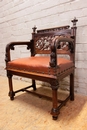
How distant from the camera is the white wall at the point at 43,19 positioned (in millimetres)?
1171

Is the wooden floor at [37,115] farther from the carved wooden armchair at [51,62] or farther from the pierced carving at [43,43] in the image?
the pierced carving at [43,43]

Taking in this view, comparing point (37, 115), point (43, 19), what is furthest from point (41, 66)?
point (43, 19)

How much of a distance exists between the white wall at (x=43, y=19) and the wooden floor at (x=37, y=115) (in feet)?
1.19

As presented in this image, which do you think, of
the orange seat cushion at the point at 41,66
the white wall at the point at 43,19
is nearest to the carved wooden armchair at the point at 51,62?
the orange seat cushion at the point at 41,66

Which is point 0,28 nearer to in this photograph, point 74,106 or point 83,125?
point 74,106

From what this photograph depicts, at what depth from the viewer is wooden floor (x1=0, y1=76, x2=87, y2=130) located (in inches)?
31.2

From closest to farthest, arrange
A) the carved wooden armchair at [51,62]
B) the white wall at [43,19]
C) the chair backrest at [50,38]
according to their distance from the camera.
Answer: the carved wooden armchair at [51,62], the chair backrest at [50,38], the white wall at [43,19]

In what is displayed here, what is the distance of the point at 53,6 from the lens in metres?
1.32

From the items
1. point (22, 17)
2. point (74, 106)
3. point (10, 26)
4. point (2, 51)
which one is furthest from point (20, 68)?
point (2, 51)

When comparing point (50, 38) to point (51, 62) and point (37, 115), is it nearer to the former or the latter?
point (51, 62)

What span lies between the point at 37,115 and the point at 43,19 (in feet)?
3.70

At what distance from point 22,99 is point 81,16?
1.07 meters

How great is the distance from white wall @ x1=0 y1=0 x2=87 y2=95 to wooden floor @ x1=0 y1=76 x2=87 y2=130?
362 mm

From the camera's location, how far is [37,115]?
921 mm
